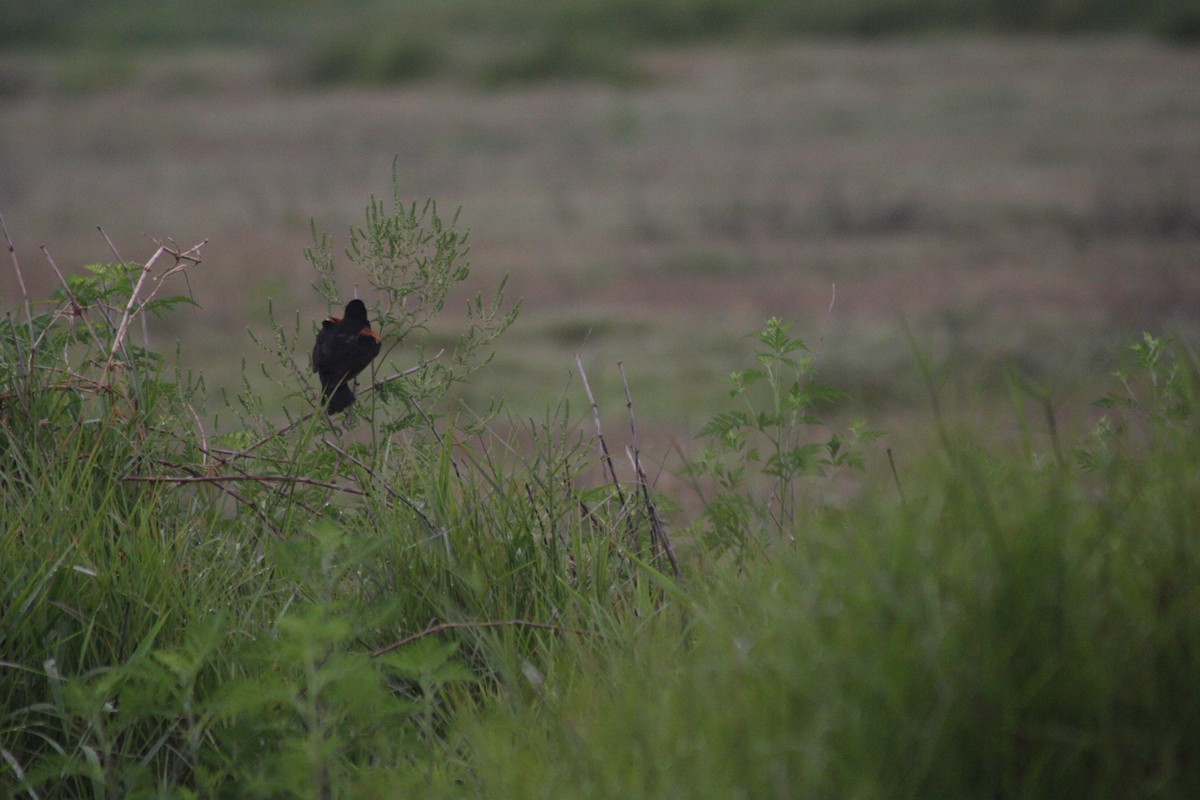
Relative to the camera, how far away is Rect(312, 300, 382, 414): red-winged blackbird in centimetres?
279

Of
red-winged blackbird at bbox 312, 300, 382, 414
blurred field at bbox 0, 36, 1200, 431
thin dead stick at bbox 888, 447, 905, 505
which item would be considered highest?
red-winged blackbird at bbox 312, 300, 382, 414

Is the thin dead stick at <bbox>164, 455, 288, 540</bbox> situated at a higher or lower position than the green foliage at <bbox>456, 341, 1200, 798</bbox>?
lower

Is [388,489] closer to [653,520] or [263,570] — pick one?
[263,570]

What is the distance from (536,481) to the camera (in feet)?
8.89

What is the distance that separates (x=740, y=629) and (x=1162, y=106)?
907 inches

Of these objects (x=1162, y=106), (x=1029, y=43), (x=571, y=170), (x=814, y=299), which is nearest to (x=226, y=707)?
(x=814, y=299)

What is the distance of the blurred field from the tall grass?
40 cm

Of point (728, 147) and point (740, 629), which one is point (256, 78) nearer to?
point (728, 147)

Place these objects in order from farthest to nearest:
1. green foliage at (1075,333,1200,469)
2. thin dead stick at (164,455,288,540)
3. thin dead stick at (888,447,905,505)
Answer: thin dead stick at (164,455,288,540), green foliage at (1075,333,1200,469), thin dead stick at (888,447,905,505)

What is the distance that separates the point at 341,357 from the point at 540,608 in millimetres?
831

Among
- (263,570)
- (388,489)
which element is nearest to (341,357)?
(388,489)

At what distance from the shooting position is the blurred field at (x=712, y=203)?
32.7 feet

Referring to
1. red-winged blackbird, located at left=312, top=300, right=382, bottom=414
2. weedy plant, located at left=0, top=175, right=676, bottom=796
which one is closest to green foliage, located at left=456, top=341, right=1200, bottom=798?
weedy plant, located at left=0, top=175, right=676, bottom=796

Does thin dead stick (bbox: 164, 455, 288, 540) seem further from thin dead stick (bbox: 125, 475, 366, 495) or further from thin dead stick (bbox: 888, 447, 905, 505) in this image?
thin dead stick (bbox: 888, 447, 905, 505)
